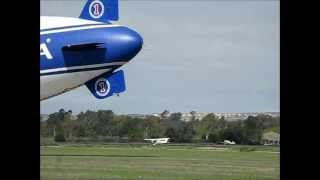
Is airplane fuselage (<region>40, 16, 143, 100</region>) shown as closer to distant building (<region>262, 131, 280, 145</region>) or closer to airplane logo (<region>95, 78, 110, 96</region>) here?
airplane logo (<region>95, 78, 110, 96</region>)

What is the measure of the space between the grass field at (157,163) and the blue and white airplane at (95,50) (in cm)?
68

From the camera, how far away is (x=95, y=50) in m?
5.11

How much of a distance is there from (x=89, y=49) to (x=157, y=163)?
187 centimetres

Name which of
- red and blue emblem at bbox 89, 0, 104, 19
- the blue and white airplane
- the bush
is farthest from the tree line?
red and blue emblem at bbox 89, 0, 104, 19

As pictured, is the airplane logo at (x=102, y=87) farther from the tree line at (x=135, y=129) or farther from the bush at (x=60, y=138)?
the bush at (x=60, y=138)

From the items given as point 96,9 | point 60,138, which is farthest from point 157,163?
point 60,138

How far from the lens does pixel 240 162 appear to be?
6348 millimetres

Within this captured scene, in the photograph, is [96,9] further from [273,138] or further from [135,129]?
[273,138]
